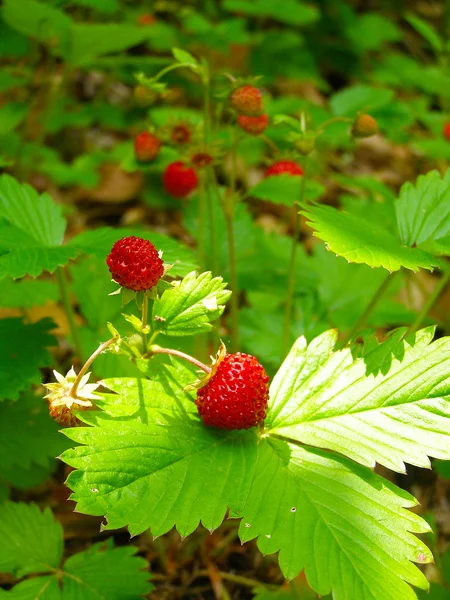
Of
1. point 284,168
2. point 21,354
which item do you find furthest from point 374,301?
point 21,354

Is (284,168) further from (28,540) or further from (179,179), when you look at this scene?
(28,540)

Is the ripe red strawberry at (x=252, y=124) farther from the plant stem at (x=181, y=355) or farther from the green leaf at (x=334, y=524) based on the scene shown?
the green leaf at (x=334, y=524)

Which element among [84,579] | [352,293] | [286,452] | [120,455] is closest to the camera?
[120,455]

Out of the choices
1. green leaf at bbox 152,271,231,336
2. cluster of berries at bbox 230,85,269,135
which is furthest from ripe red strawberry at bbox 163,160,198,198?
green leaf at bbox 152,271,231,336

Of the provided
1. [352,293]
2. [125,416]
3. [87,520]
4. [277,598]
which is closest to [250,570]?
[277,598]

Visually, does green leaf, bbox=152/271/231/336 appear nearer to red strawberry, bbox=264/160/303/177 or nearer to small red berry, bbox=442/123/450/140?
red strawberry, bbox=264/160/303/177

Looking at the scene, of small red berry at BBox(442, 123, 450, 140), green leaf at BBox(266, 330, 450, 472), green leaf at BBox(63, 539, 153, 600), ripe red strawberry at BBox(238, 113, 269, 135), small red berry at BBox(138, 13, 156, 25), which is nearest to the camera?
green leaf at BBox(266, 330, 450, 472)

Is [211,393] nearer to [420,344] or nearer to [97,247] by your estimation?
[420,344]
